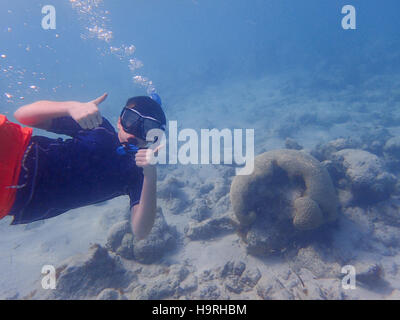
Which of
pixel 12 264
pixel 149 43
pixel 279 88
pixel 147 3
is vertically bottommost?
pixel 12 264

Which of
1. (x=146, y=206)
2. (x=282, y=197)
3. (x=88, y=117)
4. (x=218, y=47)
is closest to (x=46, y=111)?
(x=88, y=117)

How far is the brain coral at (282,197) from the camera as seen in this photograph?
4992 millimetres

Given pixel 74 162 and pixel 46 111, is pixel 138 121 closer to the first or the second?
pixel 74 162

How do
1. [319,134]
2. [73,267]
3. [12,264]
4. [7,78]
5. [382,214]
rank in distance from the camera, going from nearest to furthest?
[73,267]
[382,214]
[12,264]
[319,134]
[7,78]

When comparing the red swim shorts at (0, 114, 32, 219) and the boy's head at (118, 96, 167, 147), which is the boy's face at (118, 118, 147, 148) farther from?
the red swim shorts at (0, 114, 32, 219)

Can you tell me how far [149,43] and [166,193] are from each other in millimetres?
137529

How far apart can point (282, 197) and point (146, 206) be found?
3606 mm

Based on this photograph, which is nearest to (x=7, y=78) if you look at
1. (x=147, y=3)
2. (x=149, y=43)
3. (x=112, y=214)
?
(x=147, y=3)

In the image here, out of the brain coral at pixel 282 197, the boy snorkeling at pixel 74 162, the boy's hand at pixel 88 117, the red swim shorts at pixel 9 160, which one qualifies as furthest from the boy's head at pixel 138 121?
the brain coral at pixel 282 197

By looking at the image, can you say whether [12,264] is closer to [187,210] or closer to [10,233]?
[10,233]

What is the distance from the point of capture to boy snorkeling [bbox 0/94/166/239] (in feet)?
7.61

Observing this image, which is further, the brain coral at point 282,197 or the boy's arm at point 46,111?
the brain coral at point 282,197

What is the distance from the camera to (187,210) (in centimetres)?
795

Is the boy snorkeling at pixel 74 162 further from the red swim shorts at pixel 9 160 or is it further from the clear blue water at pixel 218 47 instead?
the clear blue water at pixel 218 47
